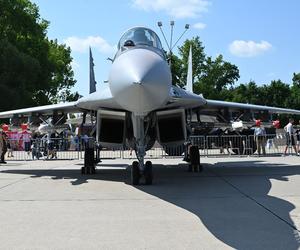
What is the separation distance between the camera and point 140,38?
358 inches

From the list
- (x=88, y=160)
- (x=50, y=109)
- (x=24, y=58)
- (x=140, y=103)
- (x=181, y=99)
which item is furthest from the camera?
(x=24, y=58)

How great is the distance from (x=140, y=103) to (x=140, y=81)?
457 mm

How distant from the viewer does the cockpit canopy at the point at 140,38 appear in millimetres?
8953

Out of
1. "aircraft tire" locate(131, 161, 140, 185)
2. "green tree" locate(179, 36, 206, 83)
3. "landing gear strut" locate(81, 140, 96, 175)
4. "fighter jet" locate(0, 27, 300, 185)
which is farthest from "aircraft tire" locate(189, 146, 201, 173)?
"green tree" locate(179, 36, 206, 83)

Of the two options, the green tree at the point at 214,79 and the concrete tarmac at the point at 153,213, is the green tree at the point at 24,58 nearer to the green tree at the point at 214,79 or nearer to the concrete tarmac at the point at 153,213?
the green tree at the point at 214,79

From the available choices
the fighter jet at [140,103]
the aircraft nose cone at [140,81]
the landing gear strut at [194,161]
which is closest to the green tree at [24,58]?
the fighter jet at [140,103]

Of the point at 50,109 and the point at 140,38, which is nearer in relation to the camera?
the point at 140,38

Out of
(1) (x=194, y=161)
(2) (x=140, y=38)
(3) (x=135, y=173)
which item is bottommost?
(3) (x=135, y=173)

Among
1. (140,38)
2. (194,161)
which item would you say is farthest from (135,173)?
(194,161)

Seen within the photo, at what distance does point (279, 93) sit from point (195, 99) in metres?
59.8

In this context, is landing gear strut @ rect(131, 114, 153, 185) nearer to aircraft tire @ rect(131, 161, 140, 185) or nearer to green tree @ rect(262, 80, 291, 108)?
aircraft tire @ rect(131, 161, 140, 185)

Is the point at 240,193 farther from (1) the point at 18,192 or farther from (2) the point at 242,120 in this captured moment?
(2) the point at 242,120

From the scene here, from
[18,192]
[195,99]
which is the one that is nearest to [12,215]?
[18,192]

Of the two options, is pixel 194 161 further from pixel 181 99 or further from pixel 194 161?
pixel 181 99
